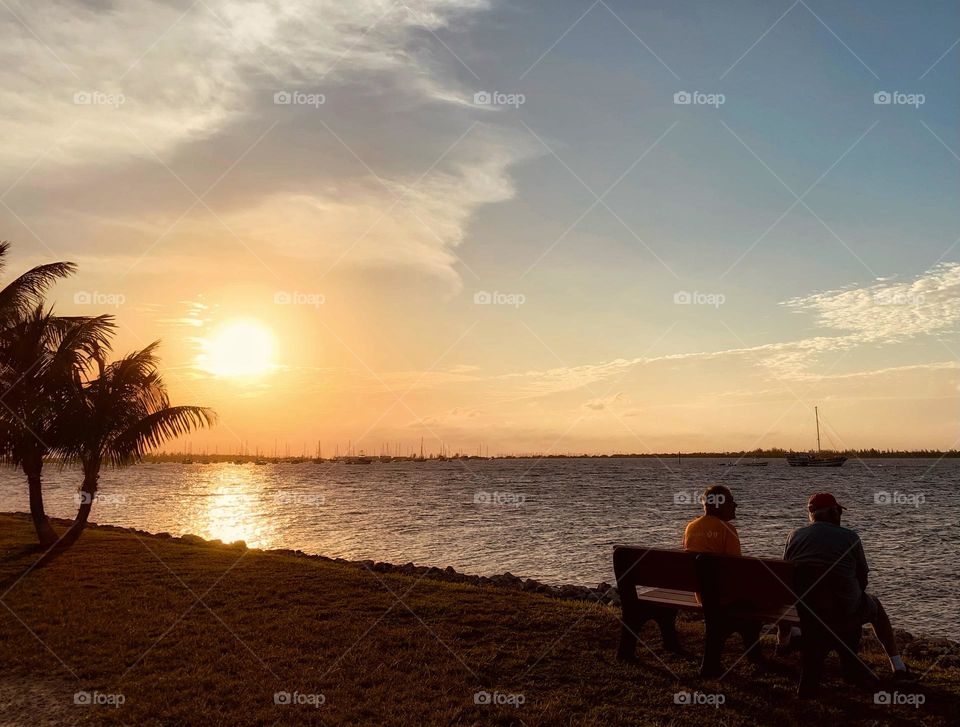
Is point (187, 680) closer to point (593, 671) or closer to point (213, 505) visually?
point (593, 671)

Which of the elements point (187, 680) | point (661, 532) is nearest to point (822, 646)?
point (187, 680)

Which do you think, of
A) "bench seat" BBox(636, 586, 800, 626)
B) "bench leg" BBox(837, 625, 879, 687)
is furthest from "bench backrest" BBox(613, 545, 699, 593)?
"bench leg" BBox(837, 625, 879, 687)

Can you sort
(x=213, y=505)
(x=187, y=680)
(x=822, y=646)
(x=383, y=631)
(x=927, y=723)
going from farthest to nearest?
(x=213, y=505) < (x=383, y=631) < (x=187, y=680) < (x=822, y=646) < (x=927, y=723)

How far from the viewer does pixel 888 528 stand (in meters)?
44.2

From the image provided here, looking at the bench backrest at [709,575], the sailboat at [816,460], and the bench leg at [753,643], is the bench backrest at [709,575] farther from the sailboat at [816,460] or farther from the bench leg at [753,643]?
the sailboat at [816,460]

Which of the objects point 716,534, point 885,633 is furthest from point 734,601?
point 885,633

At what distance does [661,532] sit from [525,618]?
33389mm

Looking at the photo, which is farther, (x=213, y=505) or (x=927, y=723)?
(x=213, y=505)
